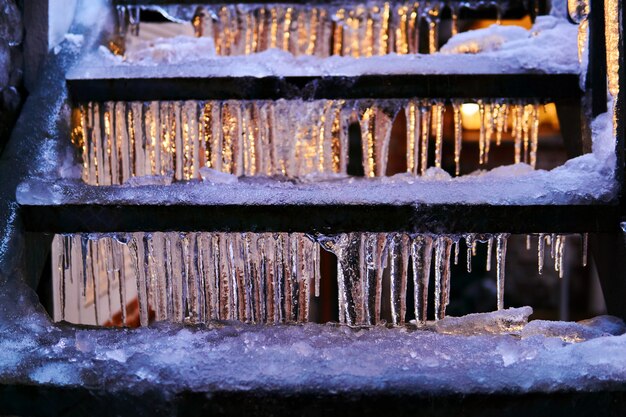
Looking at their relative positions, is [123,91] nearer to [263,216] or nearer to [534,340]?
[263,216]

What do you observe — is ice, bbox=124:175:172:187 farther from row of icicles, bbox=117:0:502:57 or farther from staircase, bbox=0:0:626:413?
row of icicles, bbox=117:0:502:57

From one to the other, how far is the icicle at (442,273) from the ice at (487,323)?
23 centimetres

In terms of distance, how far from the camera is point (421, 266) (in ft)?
6.08

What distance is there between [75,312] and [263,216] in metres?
1.36

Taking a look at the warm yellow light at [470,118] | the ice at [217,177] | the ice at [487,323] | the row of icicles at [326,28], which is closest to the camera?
the ice at [487,323]

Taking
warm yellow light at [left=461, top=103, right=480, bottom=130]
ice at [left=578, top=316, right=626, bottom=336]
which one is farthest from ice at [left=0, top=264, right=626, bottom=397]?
warm yellow light at [left=461, top=103, right=480, bottom=130]

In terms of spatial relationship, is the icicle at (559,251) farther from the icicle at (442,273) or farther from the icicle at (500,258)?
the icicle at (442,273)

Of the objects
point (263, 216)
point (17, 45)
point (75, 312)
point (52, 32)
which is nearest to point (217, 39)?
point (52, 32)

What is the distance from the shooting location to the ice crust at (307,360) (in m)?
1.27

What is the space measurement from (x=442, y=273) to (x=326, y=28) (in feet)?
6.07

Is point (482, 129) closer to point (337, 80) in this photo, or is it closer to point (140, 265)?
point (337, 80)

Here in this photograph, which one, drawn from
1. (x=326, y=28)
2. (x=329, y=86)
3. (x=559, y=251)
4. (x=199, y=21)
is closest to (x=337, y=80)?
(x=329, y=86)

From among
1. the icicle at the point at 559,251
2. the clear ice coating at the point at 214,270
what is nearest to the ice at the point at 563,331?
the icicle at the point at 559,251

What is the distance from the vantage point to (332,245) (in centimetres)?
176
